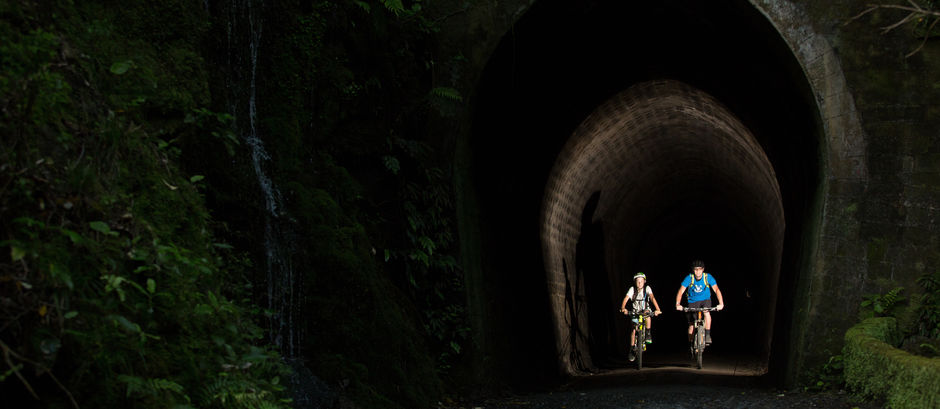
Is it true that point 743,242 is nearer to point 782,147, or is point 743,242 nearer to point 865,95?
point 782,147

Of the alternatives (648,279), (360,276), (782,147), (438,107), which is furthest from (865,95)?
(648,279)

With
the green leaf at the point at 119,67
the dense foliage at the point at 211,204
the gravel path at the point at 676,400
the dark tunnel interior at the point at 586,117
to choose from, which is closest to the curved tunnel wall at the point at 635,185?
the dark tunnel interior at the point at 586,117

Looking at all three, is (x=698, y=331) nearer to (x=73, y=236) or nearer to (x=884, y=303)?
(x=884, y=303)

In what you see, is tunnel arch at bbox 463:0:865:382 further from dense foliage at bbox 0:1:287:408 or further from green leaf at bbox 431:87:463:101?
dense foliage at bbox 0:1:287:408

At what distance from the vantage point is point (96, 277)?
4.17m

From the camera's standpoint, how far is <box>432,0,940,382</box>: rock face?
32.8 feet

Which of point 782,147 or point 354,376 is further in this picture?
point 782,147

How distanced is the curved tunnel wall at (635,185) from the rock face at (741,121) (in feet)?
0.71

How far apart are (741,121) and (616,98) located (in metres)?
2.20

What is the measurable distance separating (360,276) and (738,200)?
18815mm

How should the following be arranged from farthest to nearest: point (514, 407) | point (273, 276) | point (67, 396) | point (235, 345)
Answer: point (514, 407), point (273, 276), point (235, 345), point (67, 396)

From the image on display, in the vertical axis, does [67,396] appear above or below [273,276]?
below

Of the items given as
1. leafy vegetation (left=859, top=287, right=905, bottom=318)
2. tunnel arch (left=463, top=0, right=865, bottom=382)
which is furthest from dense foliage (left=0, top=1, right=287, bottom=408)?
leafy vegetation (left=859, top=287, right=905, bottom=318)

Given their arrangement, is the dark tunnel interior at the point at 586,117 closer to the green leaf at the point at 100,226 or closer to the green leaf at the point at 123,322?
the green leaf at the point at 100,226
